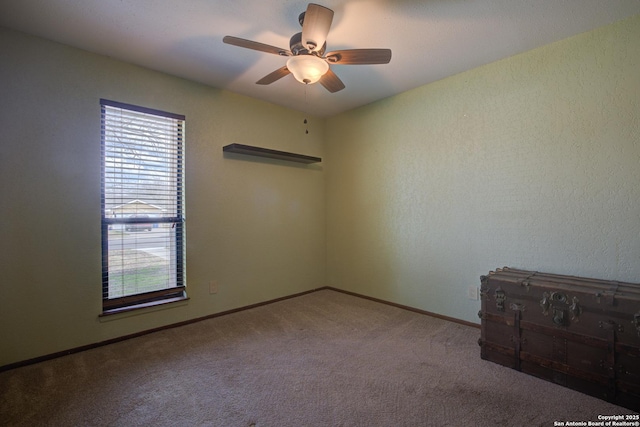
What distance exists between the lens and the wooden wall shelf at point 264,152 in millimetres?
3059

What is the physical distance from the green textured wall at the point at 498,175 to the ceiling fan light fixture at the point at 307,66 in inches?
65.9

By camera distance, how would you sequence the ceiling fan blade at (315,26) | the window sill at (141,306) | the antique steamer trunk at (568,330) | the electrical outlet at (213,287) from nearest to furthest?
the ceiling fan blade at (315,26), the antique steamer trunk at (568,330), the window sill at (141,306), the electrical outlet at (213,287)

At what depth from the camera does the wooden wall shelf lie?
3.06 metres

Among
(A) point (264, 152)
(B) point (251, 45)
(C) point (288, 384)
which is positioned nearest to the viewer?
(B) point (251, 45)

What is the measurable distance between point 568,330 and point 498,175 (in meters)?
1.33

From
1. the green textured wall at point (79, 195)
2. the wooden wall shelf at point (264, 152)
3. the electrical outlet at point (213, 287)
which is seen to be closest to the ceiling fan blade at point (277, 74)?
the wooden wall shelf at point (264, 152)

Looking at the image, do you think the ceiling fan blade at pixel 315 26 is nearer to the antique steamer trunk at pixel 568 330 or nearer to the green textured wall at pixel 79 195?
the green textured wall at pixel 79 195

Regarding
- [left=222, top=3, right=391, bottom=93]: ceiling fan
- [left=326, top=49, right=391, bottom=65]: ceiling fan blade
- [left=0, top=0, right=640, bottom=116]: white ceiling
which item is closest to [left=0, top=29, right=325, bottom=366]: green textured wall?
[left=0, top=0, right=640, bottom=116]: white ceiling

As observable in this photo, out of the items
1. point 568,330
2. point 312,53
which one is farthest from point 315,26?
point 568,330

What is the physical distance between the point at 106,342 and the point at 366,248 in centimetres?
275

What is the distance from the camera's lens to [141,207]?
2660 mm

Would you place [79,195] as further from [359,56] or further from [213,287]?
[359,56]

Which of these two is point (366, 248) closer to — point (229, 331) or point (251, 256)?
point (251, 256)

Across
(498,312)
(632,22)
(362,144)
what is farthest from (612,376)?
(362,144)
